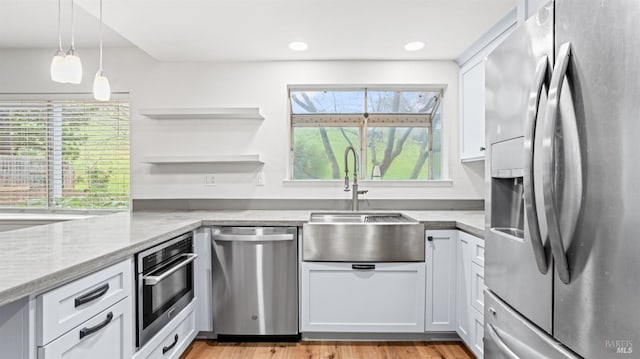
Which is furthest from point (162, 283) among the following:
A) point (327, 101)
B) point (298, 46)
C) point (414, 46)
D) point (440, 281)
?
point (414, 46)

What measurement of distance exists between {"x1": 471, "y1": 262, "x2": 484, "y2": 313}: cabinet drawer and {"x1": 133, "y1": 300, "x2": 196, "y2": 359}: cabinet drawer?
1802 mm

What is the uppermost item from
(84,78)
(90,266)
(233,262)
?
(84,78)

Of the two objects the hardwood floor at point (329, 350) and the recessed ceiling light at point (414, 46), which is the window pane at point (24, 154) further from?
the recessed ceiling light at point (414, 46)

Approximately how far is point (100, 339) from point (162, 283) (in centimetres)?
54

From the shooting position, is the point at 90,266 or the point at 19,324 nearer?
the point at 19,324

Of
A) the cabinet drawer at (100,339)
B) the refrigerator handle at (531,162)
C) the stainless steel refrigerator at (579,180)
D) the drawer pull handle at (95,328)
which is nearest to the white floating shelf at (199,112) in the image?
the cabinet drawer at (100,339)

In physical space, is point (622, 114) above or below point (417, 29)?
below

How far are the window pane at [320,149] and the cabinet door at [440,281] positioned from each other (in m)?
1.18

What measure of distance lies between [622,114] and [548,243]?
1.19 feet

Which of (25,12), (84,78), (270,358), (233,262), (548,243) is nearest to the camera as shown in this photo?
(548,243)

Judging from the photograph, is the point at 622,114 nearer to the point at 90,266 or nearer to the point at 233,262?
the point at 90,266

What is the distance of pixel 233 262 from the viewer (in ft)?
7.64

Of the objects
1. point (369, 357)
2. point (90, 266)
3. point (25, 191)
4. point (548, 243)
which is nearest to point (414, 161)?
point (369, 357)

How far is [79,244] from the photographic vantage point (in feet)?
4.75
